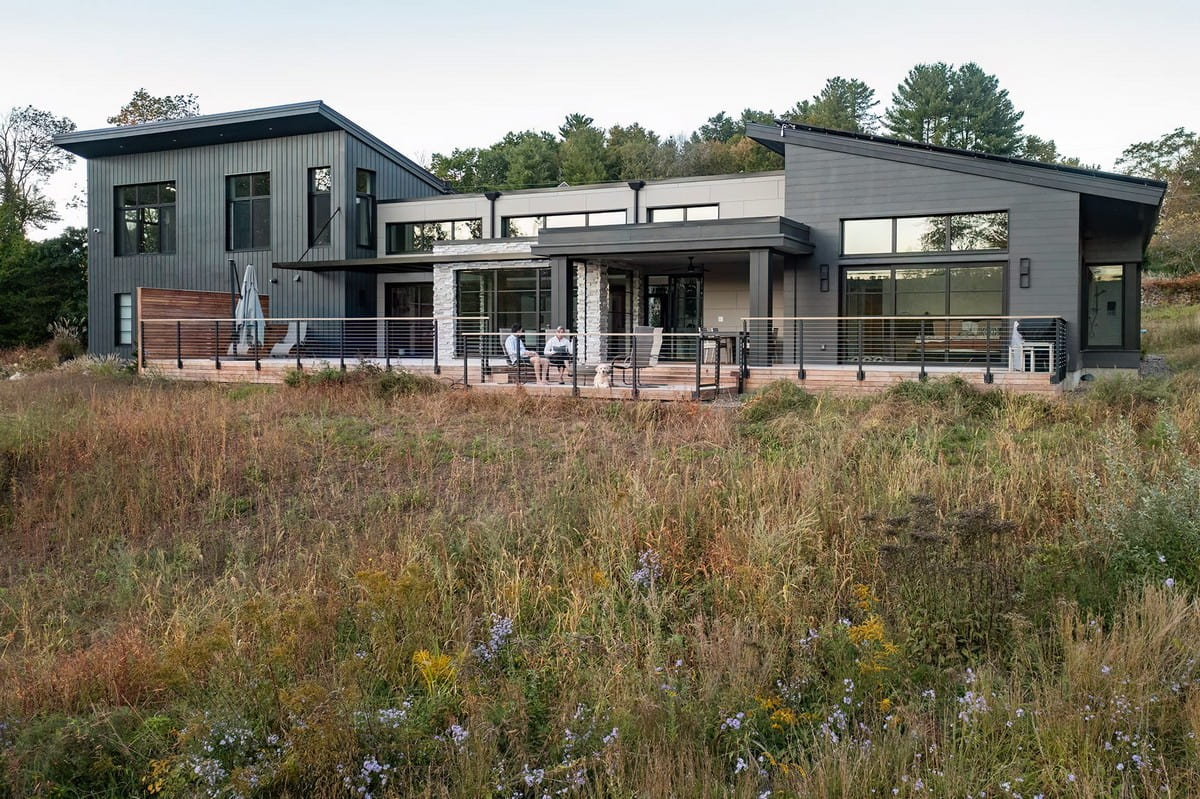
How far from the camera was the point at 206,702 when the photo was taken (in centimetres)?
417

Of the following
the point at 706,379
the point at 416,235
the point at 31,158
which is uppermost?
the point at 31,158

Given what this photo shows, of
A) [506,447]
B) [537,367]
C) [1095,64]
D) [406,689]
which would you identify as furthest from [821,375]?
[406,689]

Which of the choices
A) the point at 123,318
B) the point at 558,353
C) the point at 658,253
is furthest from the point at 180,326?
the point at 658,253

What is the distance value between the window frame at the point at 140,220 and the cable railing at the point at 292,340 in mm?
5291

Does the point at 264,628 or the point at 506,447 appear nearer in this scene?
the point at 264,628

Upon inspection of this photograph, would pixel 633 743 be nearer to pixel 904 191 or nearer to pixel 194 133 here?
pixel 904 191

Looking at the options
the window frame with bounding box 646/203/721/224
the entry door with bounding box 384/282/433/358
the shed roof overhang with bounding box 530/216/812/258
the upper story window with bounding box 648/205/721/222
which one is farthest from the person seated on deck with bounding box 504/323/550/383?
the entry door with bounding box 384/282/433/358

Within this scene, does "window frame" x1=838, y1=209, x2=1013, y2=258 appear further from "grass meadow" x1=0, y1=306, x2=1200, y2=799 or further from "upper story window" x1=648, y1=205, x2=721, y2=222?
"grass meadow" x1=0, y1=306, x2=1200, y2=799

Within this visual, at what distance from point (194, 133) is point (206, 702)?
79.3 ft

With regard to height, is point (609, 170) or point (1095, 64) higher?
point (609, 170)

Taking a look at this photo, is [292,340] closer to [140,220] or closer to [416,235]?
[416,235]

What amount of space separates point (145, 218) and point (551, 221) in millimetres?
12362

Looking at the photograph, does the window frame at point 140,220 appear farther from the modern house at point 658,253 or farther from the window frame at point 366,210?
the window frame at point 366,210

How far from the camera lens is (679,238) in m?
18.1
